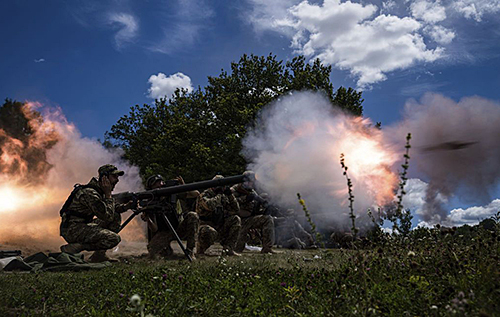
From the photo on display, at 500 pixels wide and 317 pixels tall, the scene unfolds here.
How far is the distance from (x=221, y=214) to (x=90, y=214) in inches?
137

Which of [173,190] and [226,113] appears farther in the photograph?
[226,113]

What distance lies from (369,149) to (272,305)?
5.40 metres

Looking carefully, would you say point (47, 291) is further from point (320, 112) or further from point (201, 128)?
point (201, 128)

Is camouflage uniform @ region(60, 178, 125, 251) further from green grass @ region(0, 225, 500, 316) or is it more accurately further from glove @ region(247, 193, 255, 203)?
glove @ region(247, 193, 255, 203)

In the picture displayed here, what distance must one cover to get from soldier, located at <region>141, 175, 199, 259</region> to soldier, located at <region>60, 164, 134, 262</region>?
0.91 metres

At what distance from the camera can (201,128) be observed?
2767 centimetres

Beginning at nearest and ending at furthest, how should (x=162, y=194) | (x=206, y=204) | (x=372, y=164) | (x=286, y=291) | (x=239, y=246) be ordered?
(x=286, y=291) < (x=372, y=164) < (x=162, y=194) < (x=206, y=204) < (x=239, y=246)

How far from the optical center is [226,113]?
25.7m

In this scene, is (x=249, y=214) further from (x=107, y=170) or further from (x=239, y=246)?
(x=107, y=170)

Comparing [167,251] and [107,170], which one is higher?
[107,170]

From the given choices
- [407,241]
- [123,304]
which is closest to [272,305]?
[123,304]

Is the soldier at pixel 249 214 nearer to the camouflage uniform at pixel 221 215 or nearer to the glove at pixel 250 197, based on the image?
the glove at pixel 250 197

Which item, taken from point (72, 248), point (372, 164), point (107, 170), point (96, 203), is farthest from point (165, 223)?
point (372, 164)

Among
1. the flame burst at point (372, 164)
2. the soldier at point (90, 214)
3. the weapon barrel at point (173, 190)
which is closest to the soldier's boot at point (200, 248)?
the weapon barrel at point (173, 190)
